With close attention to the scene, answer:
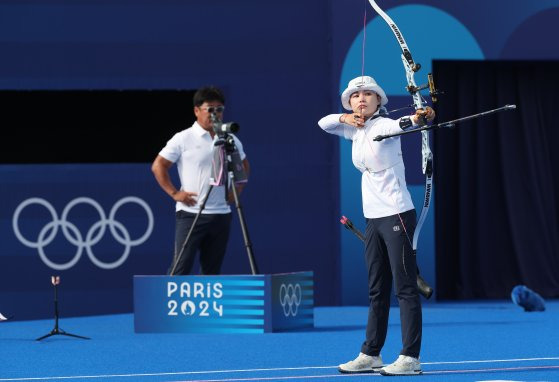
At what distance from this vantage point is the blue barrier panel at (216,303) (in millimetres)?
9492

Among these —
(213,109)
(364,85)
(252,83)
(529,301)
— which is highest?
(252,83)

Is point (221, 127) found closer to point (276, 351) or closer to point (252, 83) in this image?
point (276, 351)

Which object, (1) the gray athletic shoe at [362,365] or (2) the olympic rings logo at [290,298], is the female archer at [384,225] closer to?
(1) the gray athletic shoe at [362,365]

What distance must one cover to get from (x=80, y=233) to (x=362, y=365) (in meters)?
5.39

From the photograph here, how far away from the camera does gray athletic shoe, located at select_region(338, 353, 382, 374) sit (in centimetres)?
696

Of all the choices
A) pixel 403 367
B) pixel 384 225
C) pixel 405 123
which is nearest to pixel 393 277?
pixel 384 225

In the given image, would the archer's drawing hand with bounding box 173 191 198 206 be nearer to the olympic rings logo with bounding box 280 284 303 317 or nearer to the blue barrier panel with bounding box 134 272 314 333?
the blue barrier panel with bounding box 134 272 314 333

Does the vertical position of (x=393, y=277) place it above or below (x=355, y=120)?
below

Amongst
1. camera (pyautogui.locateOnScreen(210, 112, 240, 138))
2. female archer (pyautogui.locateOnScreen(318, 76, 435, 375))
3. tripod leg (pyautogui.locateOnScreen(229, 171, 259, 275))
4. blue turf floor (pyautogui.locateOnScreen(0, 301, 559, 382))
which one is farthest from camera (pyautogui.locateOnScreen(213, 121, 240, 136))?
female archer (pyautogui.locateOnScreen(318, 76, 435, 375))

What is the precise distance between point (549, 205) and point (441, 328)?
377 centimetres

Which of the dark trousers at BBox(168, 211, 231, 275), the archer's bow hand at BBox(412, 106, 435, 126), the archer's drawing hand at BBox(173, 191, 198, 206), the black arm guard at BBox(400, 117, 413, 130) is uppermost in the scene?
the archer's bow hand at BBox(412, 106, 435, 126)

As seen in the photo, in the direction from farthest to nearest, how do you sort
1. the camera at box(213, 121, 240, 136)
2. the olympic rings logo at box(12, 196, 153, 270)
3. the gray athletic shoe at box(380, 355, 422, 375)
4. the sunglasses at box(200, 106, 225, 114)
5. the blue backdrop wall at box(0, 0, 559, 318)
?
the blue backdrop wall at box(0, 0, 559, 318) → the olympic rings logo at box(12, 196, 153, 270) → the sunglasses at box(200, 106, 225, 114) → the camera at box(213, 121, 240, 136) → the gray athletic shoe at box(380, 355, 422, 375)

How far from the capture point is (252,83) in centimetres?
1226

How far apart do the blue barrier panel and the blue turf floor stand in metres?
0.16
